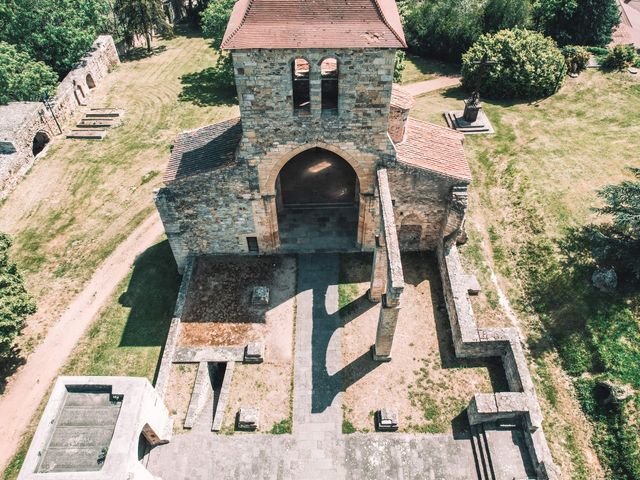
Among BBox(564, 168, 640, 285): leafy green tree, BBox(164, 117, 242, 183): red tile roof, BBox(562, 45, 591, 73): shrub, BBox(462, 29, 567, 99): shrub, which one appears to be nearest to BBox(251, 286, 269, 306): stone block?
BBox(164, 117, 242, 183): red tile roof

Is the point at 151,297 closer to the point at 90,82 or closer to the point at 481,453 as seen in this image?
the point at 481,453

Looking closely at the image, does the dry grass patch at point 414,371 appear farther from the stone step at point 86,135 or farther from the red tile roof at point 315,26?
the stone step at point 86,135

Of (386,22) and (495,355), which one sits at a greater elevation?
(386,22)

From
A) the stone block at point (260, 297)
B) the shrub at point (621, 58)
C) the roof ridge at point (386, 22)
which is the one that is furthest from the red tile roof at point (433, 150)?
the shrub at point (621, 58)

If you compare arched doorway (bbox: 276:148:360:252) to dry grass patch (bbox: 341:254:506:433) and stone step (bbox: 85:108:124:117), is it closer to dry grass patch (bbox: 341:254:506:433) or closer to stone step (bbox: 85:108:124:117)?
dry grass patch (bbox: 341:254:506:433)

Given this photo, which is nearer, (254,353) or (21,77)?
(254,353)

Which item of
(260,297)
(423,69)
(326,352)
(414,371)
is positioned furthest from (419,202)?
(423,69)
